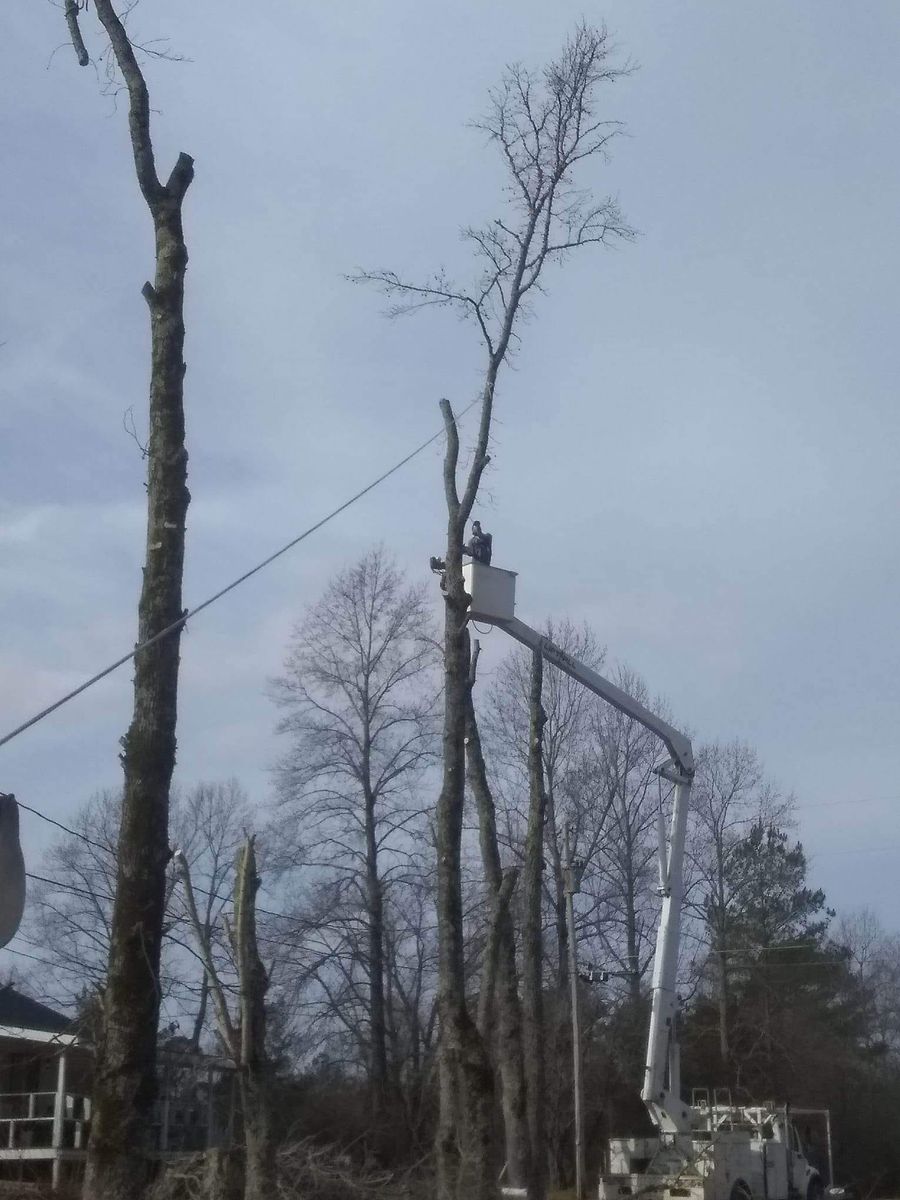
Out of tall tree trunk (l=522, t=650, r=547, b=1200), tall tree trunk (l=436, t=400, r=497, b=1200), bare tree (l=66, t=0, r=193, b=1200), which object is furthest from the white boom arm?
bare tree (l=66, t=0, r=193, b=1200)

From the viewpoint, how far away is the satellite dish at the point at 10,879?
18.2ft

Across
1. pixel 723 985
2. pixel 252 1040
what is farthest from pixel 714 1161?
pixel 723 985

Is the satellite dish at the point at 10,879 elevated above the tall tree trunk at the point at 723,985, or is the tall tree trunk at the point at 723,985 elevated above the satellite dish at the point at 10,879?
the tall tree trunk at the point at 723,985

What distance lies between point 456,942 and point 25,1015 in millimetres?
17030

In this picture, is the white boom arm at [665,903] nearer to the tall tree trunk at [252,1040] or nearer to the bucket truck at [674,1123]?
the bucket truck at [674,1123]

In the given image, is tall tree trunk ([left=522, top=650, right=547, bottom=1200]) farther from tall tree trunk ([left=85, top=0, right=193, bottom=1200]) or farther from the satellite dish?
the satellite dish

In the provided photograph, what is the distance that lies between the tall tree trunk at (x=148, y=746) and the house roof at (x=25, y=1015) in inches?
704

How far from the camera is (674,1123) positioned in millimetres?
19375

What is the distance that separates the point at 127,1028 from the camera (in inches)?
299

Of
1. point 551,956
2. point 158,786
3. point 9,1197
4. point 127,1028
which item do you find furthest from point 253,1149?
point 551,956

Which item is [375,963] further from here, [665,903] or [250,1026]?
[250,1026]

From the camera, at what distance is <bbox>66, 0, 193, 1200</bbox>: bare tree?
24.4 ft

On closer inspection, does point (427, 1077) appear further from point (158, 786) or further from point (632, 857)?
point (158, 786)

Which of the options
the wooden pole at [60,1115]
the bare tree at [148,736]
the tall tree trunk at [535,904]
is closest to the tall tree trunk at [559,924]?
the tall tree trunk at [535,904]
